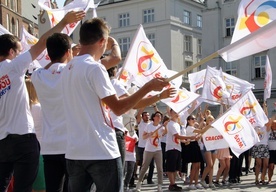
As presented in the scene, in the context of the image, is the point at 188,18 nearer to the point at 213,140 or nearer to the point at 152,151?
the point at 213,140

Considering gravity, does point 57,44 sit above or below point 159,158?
above

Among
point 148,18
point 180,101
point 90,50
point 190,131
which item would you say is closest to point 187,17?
point 148,18

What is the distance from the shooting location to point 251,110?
38.9 feet

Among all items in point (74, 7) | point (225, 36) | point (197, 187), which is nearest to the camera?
point (74, 7)

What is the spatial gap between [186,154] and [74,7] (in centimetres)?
628

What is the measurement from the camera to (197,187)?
1195 cm

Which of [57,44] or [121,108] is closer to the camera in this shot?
[121,108]

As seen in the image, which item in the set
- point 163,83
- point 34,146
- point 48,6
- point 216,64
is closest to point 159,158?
point 48,6

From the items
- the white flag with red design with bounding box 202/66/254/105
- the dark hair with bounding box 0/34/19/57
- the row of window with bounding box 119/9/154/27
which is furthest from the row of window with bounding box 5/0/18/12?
the dark hair with bounding box 0/34/19/57

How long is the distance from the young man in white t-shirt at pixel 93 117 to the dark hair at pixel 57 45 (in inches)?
30.2

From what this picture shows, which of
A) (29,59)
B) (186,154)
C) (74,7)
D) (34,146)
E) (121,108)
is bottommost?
(186,154)

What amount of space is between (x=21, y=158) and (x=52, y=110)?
54 centimetres

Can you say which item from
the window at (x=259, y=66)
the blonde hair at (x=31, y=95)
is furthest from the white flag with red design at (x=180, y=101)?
the window at (x=259, y=66)

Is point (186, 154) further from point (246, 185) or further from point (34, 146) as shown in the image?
point (34, 146)
